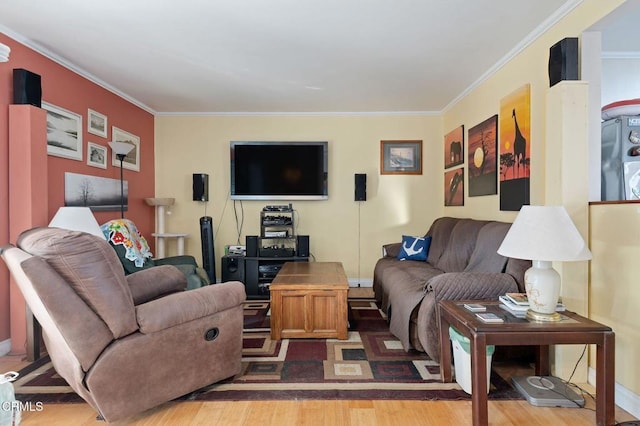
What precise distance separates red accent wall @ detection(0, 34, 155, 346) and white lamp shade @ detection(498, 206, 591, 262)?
320 cm

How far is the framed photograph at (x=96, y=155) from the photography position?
3.37m

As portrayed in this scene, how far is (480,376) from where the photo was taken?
5.25ft

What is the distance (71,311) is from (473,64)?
3392 mm

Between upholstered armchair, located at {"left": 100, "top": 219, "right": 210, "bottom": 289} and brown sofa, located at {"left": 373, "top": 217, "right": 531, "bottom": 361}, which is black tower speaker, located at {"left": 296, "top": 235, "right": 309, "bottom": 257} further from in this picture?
upholstered armchair, located at {"left": 100, "top": 219, "right": 210, "bottom": 289}

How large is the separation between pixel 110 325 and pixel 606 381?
231 cm

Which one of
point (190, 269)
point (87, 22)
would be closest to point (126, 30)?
point (87, 22)

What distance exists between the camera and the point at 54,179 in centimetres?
293

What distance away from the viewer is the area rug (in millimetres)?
1995

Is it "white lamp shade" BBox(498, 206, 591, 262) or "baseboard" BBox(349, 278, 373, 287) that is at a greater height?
"white lamp shade" BBox(498, 206, 591, 262)

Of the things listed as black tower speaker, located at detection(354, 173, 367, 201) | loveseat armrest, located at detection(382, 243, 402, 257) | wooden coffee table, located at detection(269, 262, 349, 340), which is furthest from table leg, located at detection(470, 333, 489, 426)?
black tower speaker, located at detection(354, 173, 367, 201)

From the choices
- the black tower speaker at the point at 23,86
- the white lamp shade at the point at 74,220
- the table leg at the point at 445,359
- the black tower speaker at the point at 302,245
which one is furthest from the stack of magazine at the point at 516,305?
the black tower speaker at the point at 23,86

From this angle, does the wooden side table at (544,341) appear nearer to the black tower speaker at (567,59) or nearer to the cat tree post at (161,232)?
the black tower speaker at (567,59)

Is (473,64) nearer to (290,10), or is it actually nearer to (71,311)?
(290,10)

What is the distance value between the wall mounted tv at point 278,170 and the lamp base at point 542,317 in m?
3.05
